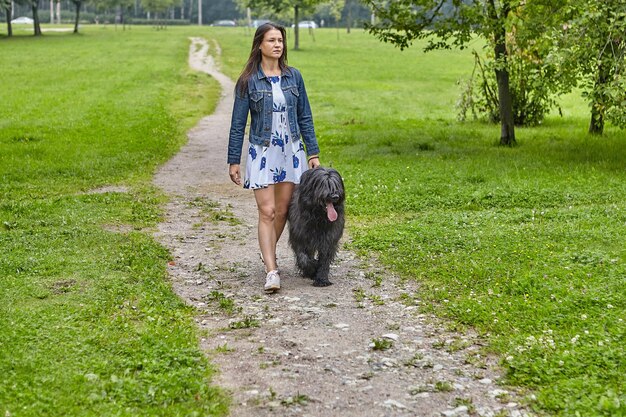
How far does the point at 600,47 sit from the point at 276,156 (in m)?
9.78

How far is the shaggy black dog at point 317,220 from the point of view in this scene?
8906mm

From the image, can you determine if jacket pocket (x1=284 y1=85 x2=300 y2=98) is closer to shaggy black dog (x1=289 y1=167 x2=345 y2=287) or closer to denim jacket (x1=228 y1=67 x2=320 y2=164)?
denim jacket (x1=228 y1=67 x2=320 y2=164)

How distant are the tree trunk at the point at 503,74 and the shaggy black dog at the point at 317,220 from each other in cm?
1041

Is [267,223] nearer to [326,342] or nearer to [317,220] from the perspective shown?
[317,220]

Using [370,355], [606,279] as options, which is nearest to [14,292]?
[370,355]

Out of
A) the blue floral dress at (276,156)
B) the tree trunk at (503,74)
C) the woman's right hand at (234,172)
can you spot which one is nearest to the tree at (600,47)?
the tree trunk at (503,74)

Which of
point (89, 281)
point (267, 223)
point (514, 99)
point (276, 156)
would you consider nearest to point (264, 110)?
point (276, 156)

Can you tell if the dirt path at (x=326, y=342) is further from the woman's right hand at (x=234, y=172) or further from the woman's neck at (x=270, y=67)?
the woman's neck at (x=270, y=67)

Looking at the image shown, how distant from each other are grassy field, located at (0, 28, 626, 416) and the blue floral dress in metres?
1.63

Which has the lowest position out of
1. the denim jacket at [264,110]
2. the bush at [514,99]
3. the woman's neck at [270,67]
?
the bush at [514,99]

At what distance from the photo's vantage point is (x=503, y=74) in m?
21.0

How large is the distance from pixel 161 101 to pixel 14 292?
25.2 metres

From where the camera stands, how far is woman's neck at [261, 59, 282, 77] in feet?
29.9

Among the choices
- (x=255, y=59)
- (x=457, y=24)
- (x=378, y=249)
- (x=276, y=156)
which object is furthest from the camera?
(x=457, y=24)
